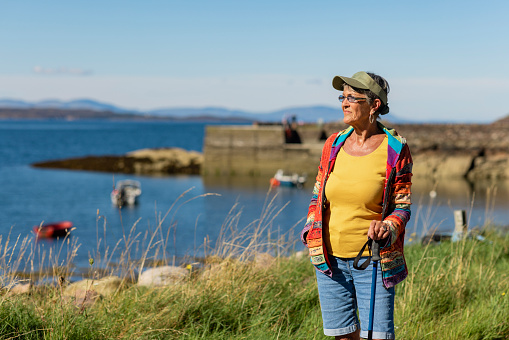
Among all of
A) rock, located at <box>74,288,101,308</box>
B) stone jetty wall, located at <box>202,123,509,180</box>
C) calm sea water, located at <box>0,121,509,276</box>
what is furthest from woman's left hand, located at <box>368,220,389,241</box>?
stone jetty wall, located at <box>202,123,509,180</box>

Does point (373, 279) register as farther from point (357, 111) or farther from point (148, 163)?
point (148, 163)

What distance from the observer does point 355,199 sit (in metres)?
2.97

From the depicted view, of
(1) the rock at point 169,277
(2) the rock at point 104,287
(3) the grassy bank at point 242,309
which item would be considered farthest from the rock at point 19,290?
(1) the rock at point 169,277

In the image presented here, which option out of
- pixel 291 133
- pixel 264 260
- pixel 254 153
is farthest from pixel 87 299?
pixel 291 133

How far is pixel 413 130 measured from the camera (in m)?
39.9

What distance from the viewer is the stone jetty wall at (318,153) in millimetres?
36625

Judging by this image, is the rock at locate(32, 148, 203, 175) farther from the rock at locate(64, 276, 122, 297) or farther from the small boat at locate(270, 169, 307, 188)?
the rock at locate(64, 276, 122, 297)

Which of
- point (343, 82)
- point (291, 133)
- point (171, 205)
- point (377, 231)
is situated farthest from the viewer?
point (291, 133)

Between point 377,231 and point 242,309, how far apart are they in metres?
1.99

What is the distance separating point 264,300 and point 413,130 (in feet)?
121

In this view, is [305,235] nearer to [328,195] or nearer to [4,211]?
[328,195]

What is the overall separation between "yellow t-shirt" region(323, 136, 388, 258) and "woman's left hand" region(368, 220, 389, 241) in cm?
14

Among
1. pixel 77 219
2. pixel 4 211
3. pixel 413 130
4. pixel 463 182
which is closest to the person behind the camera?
pixel 77 219

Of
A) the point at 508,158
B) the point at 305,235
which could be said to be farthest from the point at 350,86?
the point at 508,158
